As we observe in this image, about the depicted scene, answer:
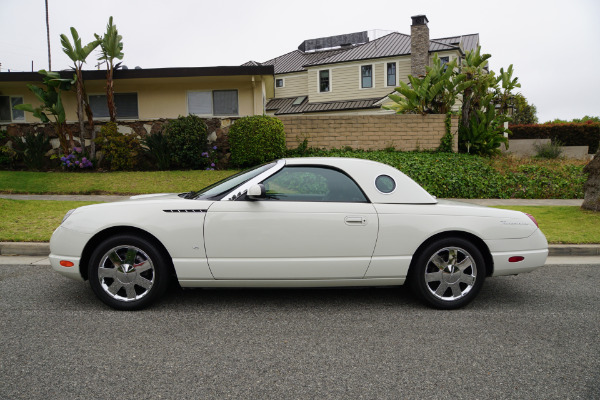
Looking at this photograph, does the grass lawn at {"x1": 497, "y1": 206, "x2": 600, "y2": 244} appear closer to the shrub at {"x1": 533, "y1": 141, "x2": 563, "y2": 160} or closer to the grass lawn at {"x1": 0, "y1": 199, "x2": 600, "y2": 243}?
the grass lawn at {"x1": 0, "y1": 199, "x2": 600, "y2": 243}

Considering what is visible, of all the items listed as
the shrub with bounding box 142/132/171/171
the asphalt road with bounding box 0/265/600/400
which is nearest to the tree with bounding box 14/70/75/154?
the shrub with bounding box 142/132/171/171

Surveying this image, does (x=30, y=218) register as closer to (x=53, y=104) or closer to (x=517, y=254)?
(x=53, y=104)

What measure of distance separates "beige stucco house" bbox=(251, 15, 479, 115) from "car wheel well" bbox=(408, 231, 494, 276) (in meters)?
23.4

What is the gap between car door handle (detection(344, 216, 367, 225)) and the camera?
440 centimetres

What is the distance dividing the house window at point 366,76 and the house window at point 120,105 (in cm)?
1669

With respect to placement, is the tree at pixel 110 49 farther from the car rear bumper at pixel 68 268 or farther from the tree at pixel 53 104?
the car rear bumper at pixel 68 268

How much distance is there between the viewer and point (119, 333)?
152 inches

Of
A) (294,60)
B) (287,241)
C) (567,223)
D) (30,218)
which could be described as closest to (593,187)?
(567,223)

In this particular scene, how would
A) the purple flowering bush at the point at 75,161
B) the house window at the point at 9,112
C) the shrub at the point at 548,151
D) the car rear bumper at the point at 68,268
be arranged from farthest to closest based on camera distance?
the shrub at the point at 548,151
the house window at the point at 9,112
the purple flowering bush at the point at 75,161
the car rear bumper at the point at 68,268

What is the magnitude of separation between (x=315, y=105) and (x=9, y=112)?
18450 mm

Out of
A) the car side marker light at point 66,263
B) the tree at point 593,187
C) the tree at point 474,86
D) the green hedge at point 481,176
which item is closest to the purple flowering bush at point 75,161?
the green hedge at point 481,176

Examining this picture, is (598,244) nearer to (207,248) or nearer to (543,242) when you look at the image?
(543,242)

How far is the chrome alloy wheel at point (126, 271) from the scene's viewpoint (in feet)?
14.3

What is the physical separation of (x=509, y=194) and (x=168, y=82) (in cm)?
1279
